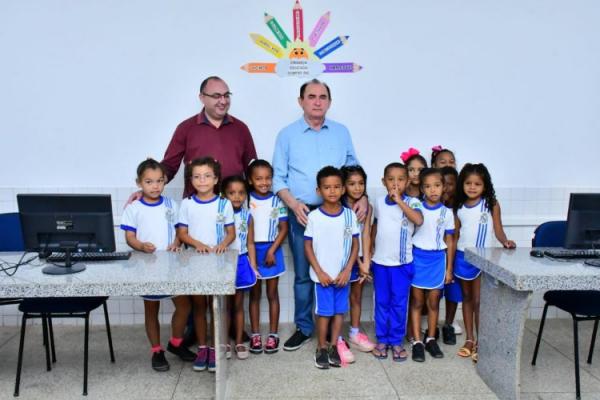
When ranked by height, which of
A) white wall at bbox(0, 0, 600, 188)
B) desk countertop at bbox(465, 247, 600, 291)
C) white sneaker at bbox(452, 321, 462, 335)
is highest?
white wall at bbox(0, 0, 600, 188)

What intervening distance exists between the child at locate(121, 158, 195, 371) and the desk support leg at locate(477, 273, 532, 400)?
184cm

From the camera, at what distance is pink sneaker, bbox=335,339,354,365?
3.15 m

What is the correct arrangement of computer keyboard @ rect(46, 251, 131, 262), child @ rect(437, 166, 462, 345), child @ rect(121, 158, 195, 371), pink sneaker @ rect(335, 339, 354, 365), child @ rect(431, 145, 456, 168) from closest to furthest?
computer keyboard @ rect(46, 251, 131, 262) → child @ rect(121, 158, 195, 371) → pink sneaker @ rect(335, 339, 354, 365) → child @ rect(437, 166, 462, 345) → child @ rect(431, 145, 456, 168)

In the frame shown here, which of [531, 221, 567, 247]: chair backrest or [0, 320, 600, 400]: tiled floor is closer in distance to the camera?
[0, 320, 600, 400]: tiled floor

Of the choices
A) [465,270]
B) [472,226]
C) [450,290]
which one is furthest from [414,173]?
[450,290]

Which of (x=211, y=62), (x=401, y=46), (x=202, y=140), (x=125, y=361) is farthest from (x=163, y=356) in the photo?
(x=401, y=46)

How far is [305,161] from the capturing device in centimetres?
335

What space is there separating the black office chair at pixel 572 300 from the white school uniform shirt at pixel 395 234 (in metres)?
0.84

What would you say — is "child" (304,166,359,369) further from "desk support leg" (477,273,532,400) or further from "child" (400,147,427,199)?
"desk support leg" (477,273,532,400)

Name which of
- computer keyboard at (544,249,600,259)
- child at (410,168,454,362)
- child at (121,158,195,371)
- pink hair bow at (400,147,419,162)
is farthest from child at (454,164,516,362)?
child at (121,158,195,371)

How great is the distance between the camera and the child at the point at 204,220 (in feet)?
9.78

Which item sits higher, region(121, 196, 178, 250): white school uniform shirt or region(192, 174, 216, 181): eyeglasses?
region(192, 174, 216, 181): eyeglasses

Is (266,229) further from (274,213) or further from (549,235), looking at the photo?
(549,235)

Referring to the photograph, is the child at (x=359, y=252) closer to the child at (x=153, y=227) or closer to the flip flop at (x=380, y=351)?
the flip flop at (x=380, y=351)
